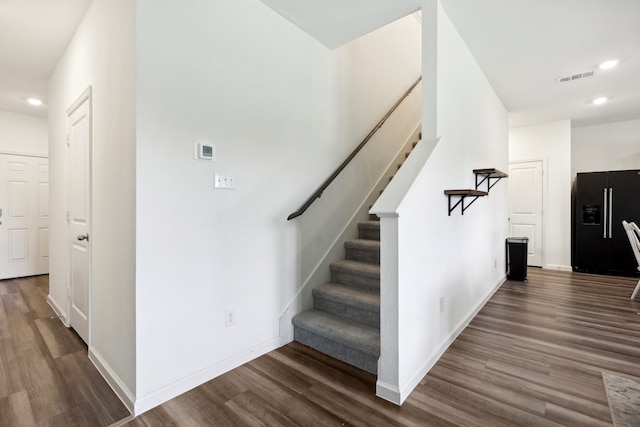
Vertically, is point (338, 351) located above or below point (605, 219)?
below

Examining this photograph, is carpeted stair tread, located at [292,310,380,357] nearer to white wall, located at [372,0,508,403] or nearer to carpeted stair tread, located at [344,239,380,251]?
white wall, located at [372,0,508,403]

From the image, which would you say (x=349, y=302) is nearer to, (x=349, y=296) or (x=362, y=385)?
(x=349, y=296)

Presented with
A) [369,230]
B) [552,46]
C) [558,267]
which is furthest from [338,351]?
[558,267]

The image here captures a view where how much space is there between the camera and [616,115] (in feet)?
16.0

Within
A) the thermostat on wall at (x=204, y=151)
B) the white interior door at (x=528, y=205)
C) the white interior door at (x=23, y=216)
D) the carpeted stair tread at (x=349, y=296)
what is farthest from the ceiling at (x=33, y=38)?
the white interior door at (x=528, y=205)

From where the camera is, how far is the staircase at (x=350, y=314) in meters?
2.10

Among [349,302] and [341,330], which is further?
[349,302]

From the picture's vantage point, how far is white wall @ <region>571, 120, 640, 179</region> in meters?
5.13

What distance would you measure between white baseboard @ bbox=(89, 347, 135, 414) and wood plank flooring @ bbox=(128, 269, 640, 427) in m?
0.16

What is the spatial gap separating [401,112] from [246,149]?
2.75 meters

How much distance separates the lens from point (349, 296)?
2.40 meters

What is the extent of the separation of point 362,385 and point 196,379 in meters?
1.05

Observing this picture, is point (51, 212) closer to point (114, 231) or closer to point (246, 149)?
point (114, 231)

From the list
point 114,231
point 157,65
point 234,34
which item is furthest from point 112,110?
point 234,34
